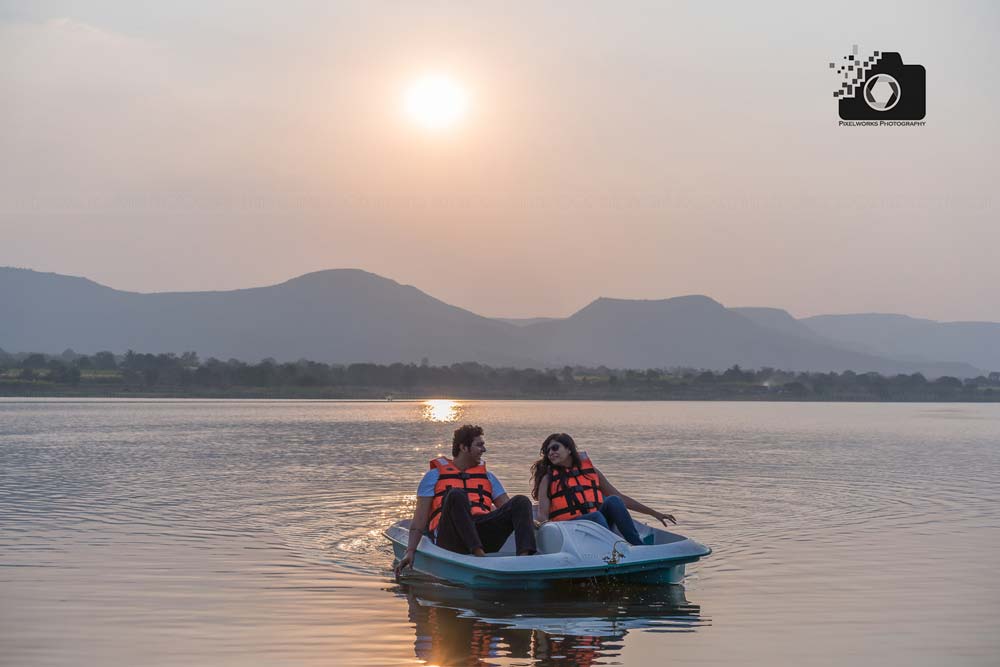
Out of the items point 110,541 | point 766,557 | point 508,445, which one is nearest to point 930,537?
point 766,557

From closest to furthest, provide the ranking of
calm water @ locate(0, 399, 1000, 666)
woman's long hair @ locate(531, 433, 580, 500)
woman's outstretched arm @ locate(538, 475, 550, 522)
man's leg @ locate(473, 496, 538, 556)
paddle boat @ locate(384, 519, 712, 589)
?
1. calm water @ locate(0, 399, 1000, 666)
2. paddle boat @ locate(384, 519, 712, 589)
3. man's leg @ locate(473, 496, 538, 556)
4. woman's long hair @ locate(531, 433, 580, 500)
5. woman's outstretched arm @ locate(538, 475, 550, 522)

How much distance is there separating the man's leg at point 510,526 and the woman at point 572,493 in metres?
0.67

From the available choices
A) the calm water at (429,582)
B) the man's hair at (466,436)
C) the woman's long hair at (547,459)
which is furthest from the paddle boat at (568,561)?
the man's hair at (466,436)

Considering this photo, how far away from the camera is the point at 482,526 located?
625 inches

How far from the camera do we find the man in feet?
50.8

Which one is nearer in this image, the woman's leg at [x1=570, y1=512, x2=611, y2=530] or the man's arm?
the woman's leg at [x1=570, y1=512, x2=611, y2=530]

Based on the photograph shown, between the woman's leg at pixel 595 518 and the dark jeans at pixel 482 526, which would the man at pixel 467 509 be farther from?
the woman's leg at pixel 595 518

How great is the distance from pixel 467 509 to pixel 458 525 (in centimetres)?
24

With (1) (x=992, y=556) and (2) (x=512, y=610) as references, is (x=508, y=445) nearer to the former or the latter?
(1) (x=992, y=556)

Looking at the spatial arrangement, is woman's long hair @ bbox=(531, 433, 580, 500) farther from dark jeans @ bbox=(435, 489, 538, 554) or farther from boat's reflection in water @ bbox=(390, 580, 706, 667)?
boat's reflection in water @ bbox=(390, 580, 706, 667)

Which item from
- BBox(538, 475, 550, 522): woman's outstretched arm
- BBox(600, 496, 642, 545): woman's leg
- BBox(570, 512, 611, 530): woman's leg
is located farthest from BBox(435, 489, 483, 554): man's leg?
BBox(600, 496, 642, 545): woman's leg

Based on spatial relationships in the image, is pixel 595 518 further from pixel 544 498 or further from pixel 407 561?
pixel 407 561

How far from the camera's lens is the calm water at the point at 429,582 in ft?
40.9

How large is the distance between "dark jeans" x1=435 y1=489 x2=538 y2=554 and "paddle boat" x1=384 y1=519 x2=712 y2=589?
201 mm
